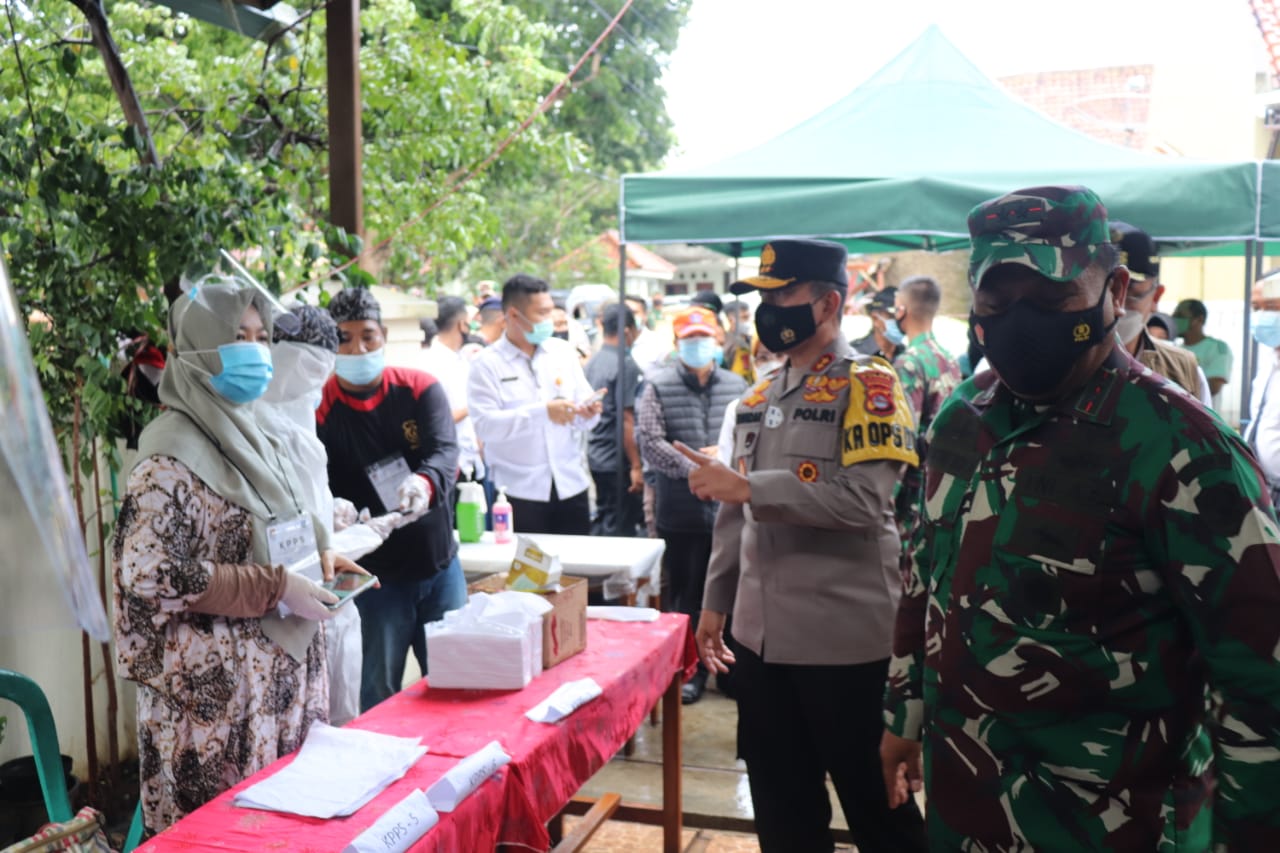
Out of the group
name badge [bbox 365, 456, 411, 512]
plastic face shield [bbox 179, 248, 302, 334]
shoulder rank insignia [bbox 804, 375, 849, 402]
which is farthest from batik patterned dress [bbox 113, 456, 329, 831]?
shoulder rank insignia [bbox 804, 375, 849, 402]

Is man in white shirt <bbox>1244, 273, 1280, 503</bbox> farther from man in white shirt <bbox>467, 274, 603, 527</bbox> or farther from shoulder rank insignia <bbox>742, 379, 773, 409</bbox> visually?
man in white shirt <bbox>467, 274, 603, 527</bbox>

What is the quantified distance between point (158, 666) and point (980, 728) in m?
1.86

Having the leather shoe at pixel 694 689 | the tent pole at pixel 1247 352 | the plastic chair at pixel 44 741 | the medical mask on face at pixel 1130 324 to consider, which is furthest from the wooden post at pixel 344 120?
the tent pole at pixel 1247 352

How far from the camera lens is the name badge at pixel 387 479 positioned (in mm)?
3756

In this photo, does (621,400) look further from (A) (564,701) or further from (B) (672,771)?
(A) (564,701)

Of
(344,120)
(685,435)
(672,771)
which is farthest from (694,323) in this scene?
(672,771)

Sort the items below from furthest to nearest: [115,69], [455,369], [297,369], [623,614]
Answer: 1. [455,369]
2. [623,614]
3. [115,69]
4. [297,369]

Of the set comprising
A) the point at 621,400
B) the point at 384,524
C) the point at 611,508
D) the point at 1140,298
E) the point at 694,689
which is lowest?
the point at 694,689

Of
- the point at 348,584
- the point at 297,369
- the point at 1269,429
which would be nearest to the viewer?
the point at 348,584

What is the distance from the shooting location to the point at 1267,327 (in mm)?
5418

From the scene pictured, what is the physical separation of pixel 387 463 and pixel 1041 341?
8.66 feet

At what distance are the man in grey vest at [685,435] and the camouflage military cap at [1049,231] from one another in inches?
145

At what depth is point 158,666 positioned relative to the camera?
2.50m

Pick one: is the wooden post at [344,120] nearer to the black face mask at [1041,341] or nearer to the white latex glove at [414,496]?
the white latex glove at [414,496]
